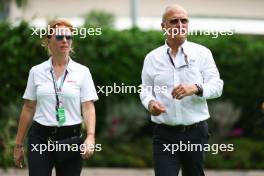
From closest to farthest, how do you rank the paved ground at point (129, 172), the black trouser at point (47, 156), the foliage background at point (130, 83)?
1. the black trouser at point (47, 156)
2. the paved ground at point (129, 172)
3. the foliage background at point (130, 83)

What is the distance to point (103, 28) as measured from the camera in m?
14.6

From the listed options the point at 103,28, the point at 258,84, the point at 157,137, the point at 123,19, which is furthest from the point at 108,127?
the point at 123,19

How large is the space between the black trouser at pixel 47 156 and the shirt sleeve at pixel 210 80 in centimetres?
110

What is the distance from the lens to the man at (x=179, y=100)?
6770 mm

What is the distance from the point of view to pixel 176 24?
6793 millimetres

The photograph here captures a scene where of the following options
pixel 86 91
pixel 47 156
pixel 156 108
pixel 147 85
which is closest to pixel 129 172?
pixel 147 85

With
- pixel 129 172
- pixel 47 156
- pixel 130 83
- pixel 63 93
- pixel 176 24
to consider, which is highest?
pixel 176 24

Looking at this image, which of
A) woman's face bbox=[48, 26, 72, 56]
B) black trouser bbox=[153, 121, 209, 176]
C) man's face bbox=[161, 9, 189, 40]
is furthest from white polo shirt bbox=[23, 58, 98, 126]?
man's face bbox=[161, 9, 189, 40]

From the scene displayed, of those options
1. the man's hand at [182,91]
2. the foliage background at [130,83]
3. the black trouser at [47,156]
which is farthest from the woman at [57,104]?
the foliage background at [130,83]

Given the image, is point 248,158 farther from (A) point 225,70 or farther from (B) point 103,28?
(B) point 103,28

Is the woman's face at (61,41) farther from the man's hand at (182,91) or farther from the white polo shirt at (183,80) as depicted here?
the man's hand at (182,91)

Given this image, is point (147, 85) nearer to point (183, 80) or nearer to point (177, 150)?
point (183, 80)

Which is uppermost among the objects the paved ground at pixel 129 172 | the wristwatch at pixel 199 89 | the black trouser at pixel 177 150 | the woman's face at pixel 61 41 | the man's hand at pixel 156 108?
the woman's face at pixel 61 41

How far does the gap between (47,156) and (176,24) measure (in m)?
1.48
